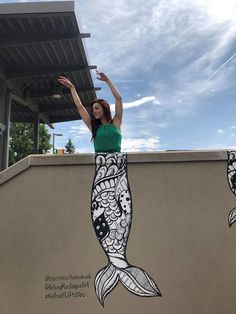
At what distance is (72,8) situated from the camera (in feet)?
15.9

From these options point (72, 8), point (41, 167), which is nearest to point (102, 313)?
point (41, 167)

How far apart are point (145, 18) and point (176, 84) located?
4.27 meters

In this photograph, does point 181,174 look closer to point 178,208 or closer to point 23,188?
point 178,208

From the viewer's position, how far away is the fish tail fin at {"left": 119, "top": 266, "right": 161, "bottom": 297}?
7.93ft

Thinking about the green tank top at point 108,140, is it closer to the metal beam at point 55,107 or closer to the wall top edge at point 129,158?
the wall top edge at point 129,158

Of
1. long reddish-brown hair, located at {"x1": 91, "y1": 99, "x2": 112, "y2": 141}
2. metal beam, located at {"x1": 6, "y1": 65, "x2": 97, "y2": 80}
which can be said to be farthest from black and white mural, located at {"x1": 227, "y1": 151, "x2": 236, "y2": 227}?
metal beam, located at {"x1": 6, "y1": 65, "x2": 97, "y2": 80}

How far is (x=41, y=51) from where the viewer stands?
6.12m

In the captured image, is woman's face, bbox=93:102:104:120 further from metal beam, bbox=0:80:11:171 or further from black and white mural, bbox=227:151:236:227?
metal beam, bbox=0:80:11:171

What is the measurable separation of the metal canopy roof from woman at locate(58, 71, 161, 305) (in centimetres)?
302

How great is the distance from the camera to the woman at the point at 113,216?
7.95ft

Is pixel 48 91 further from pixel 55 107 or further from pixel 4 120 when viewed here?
pixel 4 120

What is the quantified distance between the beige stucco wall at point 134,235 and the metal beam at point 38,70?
454 centimetres

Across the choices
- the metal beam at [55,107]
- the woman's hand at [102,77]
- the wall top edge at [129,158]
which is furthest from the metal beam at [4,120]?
the wall top edge at [129,158]

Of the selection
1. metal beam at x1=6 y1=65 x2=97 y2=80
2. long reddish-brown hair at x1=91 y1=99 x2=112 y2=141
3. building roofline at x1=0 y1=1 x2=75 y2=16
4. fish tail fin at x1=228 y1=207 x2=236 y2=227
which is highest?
building roofline at x1=0 y1=1 x2=75 y2=16
